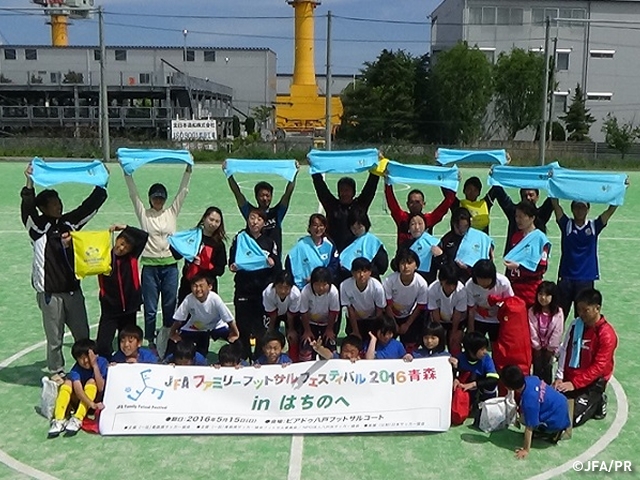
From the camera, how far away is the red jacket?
588cm

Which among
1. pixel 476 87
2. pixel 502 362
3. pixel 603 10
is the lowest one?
pixel 502 362

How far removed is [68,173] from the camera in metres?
7.00

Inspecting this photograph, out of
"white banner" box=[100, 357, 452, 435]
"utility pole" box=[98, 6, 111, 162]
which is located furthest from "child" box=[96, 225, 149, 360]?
"utility pole" box=[98, 6, 111, 162]

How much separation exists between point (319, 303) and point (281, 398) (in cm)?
133

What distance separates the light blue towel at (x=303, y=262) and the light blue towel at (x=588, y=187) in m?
2.62

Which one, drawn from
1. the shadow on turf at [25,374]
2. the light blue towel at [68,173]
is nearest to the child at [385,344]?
the light blue towel at [68,173]

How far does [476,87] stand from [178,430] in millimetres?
42769

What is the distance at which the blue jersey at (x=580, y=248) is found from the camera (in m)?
7.37

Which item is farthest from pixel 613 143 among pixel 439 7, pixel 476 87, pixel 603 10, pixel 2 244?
pixel 2 244

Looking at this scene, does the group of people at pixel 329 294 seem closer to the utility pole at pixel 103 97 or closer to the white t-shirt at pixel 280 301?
the white t-shirt at pixel 280 301

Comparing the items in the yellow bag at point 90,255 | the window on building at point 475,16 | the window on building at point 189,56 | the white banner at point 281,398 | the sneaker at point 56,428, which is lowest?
the sneaker at point 56,428

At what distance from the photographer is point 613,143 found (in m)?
39.1

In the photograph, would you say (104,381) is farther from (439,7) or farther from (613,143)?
(439,7)

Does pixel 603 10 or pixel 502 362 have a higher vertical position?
pixel 603 10
